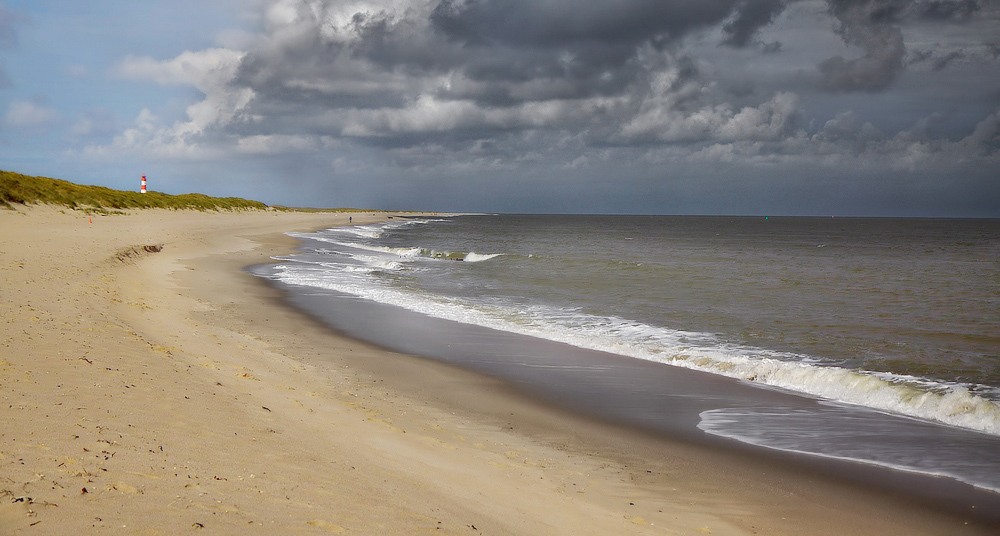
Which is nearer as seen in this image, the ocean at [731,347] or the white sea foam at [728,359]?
the ocean at [731,347]

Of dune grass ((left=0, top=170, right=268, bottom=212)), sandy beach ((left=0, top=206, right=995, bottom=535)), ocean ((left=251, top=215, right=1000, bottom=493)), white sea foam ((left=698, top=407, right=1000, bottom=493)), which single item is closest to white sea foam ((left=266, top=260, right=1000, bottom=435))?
ocean ((left=251, top=215, right=1000, bottom=493))

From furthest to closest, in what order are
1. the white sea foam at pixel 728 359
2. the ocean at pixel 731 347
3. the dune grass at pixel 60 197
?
the dune grass at pixel 60 197 < the white sea foam at pixel 728 359 < the ocean at pixel 731 347

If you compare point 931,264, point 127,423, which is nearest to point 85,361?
point 127,423

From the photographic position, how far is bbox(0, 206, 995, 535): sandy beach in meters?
3.99

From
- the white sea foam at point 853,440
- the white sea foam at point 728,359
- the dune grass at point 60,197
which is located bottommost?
the white sea foam at point 853,440

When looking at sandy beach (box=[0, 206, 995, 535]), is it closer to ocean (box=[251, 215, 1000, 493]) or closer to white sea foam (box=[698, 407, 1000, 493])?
white sea foam (box=[698, 407, 1000, 493])

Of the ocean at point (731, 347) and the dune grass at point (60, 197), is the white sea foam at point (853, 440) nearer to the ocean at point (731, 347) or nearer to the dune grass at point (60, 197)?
the ocean at point (731, 347)

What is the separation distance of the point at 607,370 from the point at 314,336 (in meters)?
6.24

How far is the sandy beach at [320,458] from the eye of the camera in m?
3.99

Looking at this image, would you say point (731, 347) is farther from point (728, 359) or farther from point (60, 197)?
point (60, 197)

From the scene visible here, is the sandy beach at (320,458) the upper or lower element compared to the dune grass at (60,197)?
lower

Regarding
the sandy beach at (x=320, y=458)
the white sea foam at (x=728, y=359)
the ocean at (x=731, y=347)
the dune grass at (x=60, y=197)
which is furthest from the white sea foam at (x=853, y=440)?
the dune grass at (x=60, y=197)

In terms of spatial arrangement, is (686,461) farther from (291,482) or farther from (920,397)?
(920,397)

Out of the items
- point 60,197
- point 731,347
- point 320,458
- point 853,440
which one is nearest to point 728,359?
point 731,347
